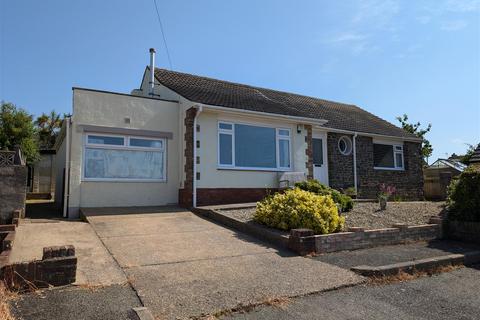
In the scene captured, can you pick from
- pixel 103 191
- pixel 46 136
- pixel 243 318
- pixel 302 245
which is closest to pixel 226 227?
pixel 302 245

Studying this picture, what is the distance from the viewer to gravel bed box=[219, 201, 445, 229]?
31.2ft

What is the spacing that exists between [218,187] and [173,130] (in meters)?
2.44

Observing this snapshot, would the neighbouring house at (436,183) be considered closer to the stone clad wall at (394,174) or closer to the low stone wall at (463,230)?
the stone clad wall at (394,174)

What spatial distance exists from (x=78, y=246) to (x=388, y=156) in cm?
1580

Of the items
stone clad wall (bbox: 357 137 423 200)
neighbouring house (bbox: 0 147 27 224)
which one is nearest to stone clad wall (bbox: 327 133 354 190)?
stone clad wall (bbox: 357 137 423 200)

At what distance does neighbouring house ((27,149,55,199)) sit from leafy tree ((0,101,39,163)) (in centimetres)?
76

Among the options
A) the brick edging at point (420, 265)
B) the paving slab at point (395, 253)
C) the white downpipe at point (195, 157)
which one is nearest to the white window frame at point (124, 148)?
the white downpipe at point (195, 157)

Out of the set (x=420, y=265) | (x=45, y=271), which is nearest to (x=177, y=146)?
(x=45, y=271)

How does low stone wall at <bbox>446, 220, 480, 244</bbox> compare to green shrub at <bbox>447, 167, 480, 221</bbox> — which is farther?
green shrub at <bbox>447, 167, 480, 221</bbox>

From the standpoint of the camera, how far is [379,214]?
10.7m

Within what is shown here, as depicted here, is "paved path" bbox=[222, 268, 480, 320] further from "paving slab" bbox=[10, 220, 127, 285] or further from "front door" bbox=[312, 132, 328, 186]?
"front door" bbox=[312, 132, 328, 186]

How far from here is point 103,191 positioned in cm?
1111

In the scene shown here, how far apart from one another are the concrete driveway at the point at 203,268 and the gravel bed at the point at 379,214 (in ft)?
4.98

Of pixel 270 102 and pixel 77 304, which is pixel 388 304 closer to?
pixel 77 304
